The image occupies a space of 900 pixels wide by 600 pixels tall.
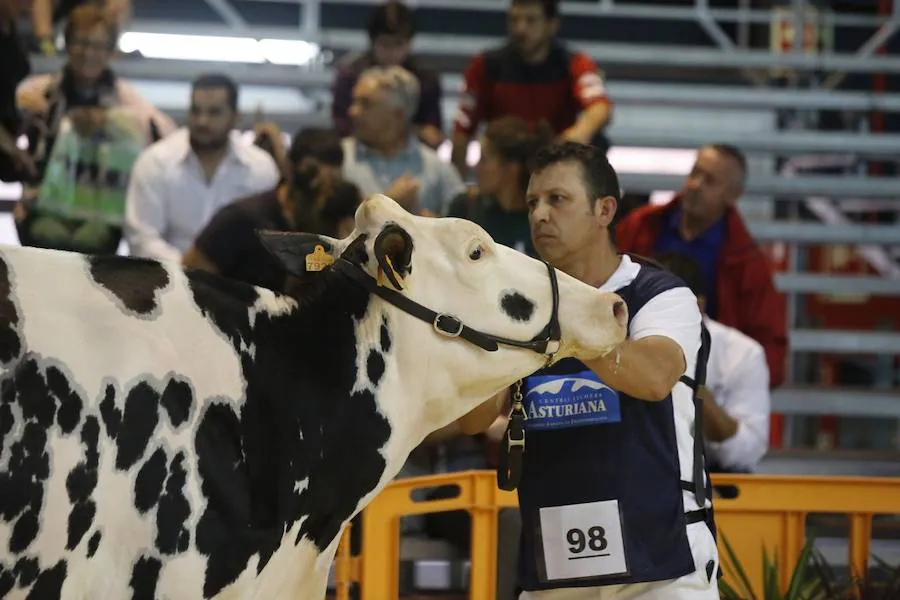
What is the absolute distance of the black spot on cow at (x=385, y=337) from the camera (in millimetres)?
2805

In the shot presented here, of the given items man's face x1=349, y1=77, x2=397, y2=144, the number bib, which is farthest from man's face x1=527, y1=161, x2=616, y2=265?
man's face x1=349, y1=77, x2=397, y2=144

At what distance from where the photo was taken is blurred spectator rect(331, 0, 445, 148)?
6.57 m

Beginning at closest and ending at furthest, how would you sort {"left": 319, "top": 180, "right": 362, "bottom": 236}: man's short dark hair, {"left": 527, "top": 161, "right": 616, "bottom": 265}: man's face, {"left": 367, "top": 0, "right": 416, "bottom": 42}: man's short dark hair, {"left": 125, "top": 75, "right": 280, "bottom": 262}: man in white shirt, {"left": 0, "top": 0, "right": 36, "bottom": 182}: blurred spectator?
{"left": 527, "top": 161, "right": 616, "bottom": 265}: man's face < {"left": 319, "top": 180, "right": 362, "bottom": 236}: man's short dark hair < {"left": 0, "top": 0, "right": 36, "bottom": 182}: blurred spectator < {"left": 125, "top": 75, "right": 280, "bottom": 262}: man in white shirt < {"left": 367, "top": 0, "right": 416, "bottom": 42}: man's short dark hair

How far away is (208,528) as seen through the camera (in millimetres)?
2494

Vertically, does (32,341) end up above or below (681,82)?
below

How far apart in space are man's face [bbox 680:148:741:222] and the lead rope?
121 inches

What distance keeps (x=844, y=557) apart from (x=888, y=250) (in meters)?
4.65

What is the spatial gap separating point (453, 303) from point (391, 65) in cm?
397

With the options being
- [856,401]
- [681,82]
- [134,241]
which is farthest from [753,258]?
[681,82]

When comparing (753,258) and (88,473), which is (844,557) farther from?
(88,473)

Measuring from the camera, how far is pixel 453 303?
2832 millimetres

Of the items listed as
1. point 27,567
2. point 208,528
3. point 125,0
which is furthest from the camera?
point 125,0

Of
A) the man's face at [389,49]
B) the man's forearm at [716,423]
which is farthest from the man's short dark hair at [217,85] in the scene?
the man's forearm at [716,423]

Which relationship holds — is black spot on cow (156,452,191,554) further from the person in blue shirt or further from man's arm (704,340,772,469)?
man's arm (704,340,772,469)
